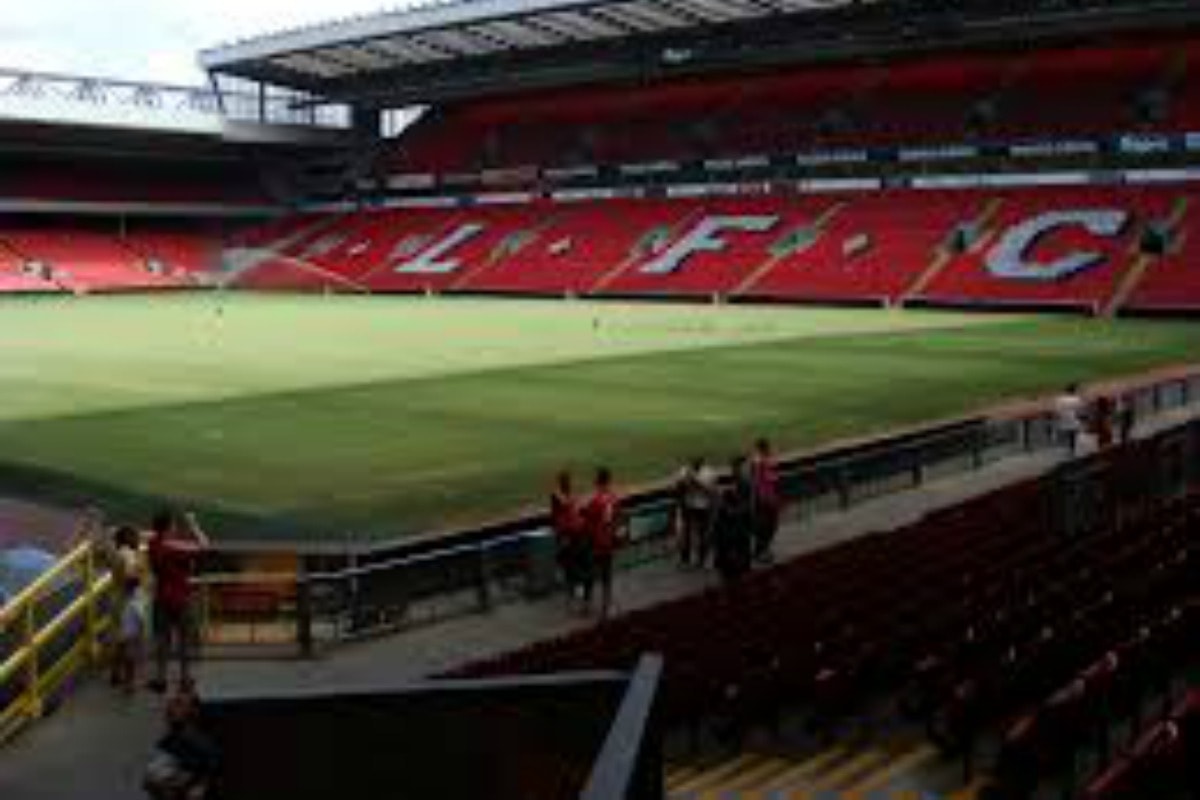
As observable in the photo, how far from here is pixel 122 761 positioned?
10852 millimetres

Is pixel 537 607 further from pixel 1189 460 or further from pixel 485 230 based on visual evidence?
pixel 485 230

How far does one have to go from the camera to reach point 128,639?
12.5 meters

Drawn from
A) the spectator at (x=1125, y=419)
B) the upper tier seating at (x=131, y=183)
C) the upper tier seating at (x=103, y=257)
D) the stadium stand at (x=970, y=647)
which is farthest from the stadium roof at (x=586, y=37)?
the stadium stand at (x=970, y=647)

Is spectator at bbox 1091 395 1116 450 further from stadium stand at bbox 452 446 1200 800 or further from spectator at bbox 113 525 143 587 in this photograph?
spectator at bbox 113 525 143 587

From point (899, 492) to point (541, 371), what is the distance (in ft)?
56.2

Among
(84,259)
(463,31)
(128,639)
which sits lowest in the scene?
(128,639)

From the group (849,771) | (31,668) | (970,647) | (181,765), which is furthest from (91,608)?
(970,647)

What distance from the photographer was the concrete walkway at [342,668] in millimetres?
10516

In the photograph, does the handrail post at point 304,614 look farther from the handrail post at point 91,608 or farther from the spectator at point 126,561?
the handrail post at point 91,608

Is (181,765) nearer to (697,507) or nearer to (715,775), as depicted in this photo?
(715,775)

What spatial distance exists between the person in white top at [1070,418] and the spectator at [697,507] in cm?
846

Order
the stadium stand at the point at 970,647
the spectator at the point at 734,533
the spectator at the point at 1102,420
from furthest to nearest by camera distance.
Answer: the spectator at the point at 1102,420
the spectator at the point at 734,533
the stadium stand at the point at 970,647

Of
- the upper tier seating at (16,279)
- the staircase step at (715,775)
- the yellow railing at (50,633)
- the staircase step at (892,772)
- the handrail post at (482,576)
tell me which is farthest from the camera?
the upper tier seating at (16,279)

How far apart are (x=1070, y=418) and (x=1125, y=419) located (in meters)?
1.14
